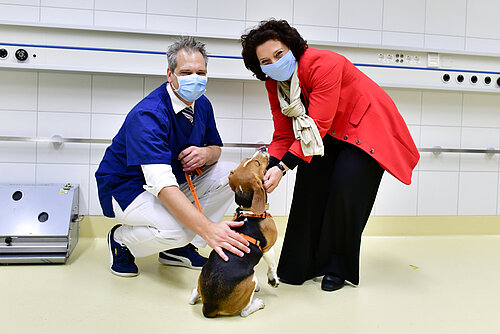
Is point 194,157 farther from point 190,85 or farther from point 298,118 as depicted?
point 298,118

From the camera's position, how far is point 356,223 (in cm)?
217

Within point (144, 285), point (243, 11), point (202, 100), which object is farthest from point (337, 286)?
point (243, 11)

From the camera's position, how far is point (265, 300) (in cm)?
199

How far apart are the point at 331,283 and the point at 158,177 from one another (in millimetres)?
1005

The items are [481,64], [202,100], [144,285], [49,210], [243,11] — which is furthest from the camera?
[481,64]

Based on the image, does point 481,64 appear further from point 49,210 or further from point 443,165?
point 49,210

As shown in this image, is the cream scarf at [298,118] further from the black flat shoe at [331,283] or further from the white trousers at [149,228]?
the black flat shoe at [331,283]

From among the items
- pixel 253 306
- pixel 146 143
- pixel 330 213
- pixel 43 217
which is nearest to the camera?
pixel 253 306

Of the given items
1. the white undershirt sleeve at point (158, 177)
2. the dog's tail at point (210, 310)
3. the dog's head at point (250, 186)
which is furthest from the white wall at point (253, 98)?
Answer: the dog's tail at point (210, 310)

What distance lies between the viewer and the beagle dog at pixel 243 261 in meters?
1.67

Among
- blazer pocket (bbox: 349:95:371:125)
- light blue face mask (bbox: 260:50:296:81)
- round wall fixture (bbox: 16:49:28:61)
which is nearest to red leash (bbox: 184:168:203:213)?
light blue face mask (bbox: 260:50:296:81)

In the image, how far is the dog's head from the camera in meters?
1.76

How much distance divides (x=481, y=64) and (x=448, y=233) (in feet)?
4.28

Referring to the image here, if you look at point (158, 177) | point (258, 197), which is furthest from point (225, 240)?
point (158, 177)
